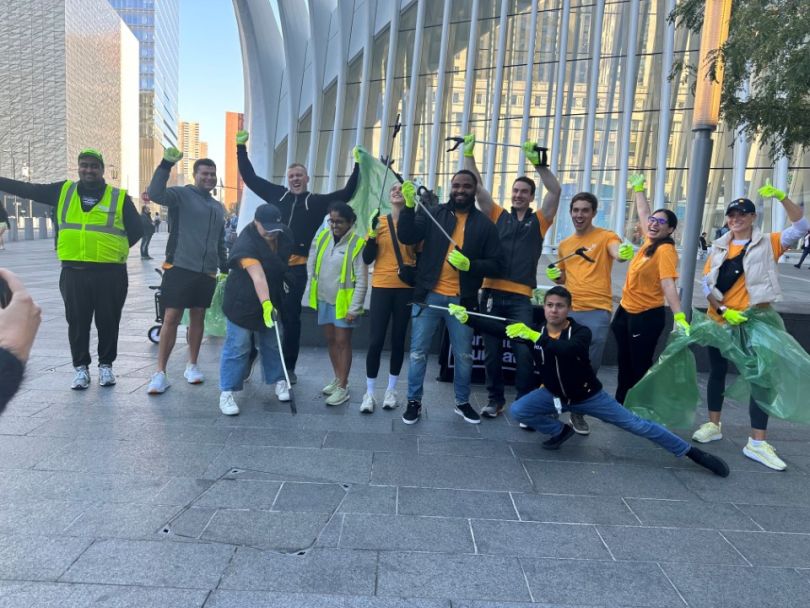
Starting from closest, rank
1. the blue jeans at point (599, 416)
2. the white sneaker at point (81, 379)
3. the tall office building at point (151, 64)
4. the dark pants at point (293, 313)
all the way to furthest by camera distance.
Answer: the blue jeans at point (599, 416) < the white sneaker at point (81, 379) < the dark pants at point (293, 313) < the tall office building at point (151, 64)

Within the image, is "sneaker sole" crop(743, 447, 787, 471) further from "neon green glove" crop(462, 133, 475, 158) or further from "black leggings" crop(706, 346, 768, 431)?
"neon green glove" crop(462, 133, 475, 158)

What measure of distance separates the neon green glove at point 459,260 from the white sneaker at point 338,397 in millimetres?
1560

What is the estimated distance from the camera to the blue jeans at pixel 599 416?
381cm

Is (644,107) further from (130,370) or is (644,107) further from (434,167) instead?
(130,370)

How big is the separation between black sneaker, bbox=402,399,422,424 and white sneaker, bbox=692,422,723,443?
2.12 metres

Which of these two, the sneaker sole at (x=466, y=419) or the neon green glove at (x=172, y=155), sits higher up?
the neon green glove at (x=172, y=155)

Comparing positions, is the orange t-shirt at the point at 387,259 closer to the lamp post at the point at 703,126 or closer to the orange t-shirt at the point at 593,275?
the orange t-shirt at the point at 593,275

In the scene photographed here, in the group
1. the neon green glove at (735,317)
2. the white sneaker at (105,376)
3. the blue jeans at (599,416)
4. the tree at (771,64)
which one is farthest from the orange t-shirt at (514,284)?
the white sneaker at (105,376)

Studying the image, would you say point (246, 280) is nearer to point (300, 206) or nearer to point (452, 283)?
point (300, 206)

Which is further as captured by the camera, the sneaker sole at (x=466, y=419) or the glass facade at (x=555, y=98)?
the glass facade at (x=555, y=98)

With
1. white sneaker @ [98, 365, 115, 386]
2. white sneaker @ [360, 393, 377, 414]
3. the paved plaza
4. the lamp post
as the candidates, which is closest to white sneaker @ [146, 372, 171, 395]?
the paved plaza

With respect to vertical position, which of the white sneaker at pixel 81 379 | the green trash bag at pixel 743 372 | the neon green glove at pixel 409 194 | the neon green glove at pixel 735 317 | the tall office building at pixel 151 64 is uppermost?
the tall office building at pixel 151 64

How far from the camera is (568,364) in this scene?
387cm

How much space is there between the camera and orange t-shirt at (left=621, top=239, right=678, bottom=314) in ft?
14.3
